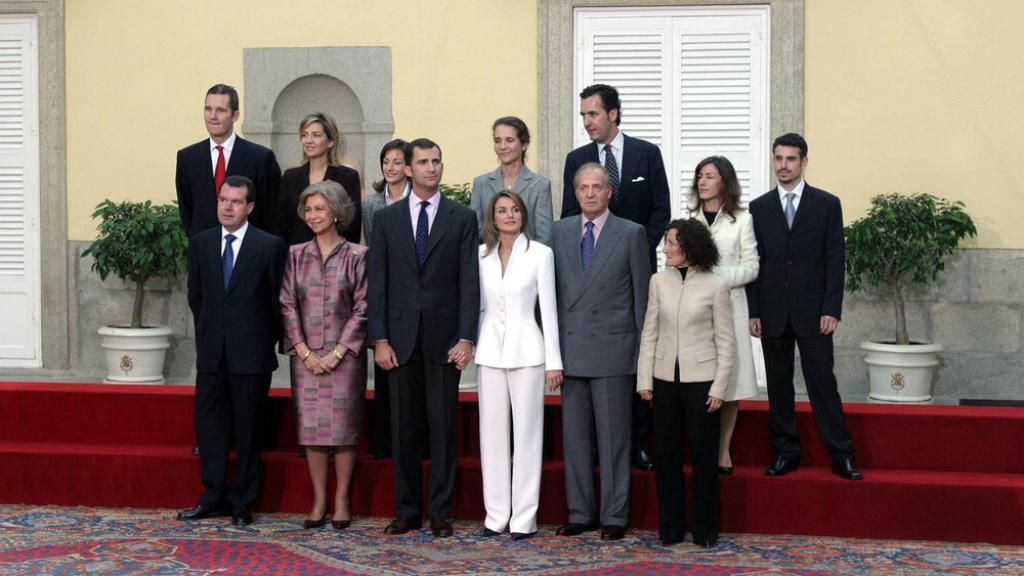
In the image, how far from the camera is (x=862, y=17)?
8.91 m

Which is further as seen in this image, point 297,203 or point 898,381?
point 898,381

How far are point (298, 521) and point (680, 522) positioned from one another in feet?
5.70

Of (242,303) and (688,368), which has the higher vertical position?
(242,303)

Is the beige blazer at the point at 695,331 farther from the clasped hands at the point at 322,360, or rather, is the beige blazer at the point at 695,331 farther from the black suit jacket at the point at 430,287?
the clasped hands at the point at 322,360

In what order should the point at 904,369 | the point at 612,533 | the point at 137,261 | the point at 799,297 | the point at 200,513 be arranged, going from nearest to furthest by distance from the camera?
the point at 612,533 → the point at 799,297 → the point at 200,513 → the point at 904,369 → the point at 137,261

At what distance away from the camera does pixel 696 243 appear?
575 centimetres

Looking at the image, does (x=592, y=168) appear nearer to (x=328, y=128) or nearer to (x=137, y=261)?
(x=328, y=128)

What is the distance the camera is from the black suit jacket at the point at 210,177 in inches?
252

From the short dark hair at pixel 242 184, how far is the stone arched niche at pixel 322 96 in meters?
3.06

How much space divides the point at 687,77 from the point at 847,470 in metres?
3.80

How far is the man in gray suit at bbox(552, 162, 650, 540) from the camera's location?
591cm

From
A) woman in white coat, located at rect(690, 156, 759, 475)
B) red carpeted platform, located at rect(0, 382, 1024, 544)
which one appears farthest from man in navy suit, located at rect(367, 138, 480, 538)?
woman in white coat, located at rect(690, 156, 759, 475)

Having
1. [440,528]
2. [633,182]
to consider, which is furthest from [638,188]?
[440,528]

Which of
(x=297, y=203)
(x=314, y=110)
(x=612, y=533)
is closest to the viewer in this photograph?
(x=612, y=533)
